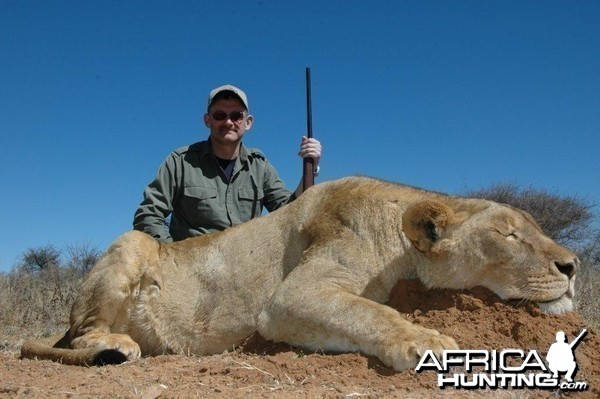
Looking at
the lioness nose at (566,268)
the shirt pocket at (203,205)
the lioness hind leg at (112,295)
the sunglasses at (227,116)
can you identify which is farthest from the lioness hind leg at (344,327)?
the sunglasses at (227,116)

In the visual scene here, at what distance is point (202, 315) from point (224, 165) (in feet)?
10.0

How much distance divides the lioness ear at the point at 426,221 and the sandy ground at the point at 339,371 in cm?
32

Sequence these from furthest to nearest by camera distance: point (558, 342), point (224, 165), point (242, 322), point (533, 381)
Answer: point (224, 165), point (242, 322), point (558, 342), point (533, 381)

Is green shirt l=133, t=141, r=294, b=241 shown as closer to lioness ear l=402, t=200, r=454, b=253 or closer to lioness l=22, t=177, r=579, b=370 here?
lioness l=22, t=177, r=579, b=370

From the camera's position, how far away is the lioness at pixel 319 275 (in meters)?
4.09

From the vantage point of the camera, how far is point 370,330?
3.84 m

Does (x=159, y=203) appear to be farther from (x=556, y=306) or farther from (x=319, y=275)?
(x=556, y=306)

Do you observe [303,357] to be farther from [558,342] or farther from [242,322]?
[558,342]

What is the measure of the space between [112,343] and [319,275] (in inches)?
67.9

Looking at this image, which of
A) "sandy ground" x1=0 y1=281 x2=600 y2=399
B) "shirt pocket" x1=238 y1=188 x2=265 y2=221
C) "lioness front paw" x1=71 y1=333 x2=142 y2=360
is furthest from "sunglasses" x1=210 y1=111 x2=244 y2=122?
"sandy ground" x1=0 y1=281 x2=600 y2=399

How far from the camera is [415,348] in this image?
3.55 m

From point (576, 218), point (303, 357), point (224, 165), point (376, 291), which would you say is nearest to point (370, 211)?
point (376, 291)

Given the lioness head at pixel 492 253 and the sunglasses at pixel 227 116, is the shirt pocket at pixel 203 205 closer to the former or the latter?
the sunglasses at pixel 227 116

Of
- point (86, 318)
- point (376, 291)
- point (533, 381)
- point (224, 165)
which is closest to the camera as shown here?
point (533, 381)
